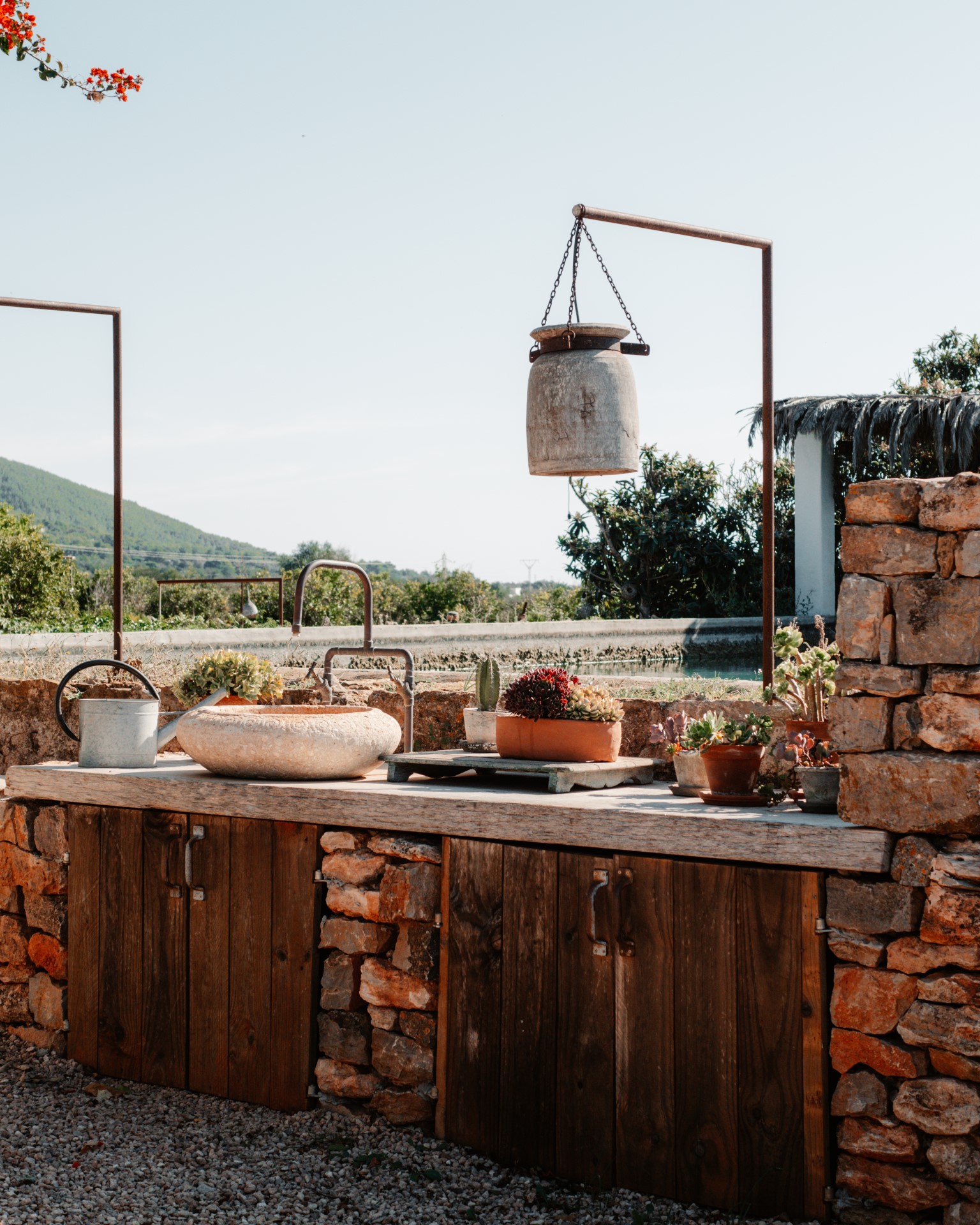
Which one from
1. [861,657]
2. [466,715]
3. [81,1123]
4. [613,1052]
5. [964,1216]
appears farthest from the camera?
[466,715]

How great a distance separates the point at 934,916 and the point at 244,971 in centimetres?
202

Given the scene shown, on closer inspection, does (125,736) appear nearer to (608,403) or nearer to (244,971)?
(244,971)

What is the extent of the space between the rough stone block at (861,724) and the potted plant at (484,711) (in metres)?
1.26

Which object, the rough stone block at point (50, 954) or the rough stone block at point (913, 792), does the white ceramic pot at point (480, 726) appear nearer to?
the rough stone block at point (913, 792)

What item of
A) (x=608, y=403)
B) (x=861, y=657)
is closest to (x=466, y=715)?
(x=608, y=403)

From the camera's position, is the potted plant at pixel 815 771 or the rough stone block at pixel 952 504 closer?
the rough stone block at pixel 952 504

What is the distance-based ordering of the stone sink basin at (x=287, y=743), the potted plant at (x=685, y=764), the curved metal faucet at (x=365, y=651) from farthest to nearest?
the curved metal faucet at (x=365, y=651), the stone sink basin at (x=287, y=743), the potted plant at (x=685, y=764)

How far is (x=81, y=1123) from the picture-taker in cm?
368

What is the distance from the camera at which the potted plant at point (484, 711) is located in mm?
3951

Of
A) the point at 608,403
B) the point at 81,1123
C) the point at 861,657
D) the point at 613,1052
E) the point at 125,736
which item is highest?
the point at 608,403

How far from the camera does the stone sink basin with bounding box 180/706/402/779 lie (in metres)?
3.72

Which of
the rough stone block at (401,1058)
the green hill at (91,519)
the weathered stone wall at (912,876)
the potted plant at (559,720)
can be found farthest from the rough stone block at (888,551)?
the green hill at (91,519)

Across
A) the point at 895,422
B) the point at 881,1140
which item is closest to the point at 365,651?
the point at 881,1140

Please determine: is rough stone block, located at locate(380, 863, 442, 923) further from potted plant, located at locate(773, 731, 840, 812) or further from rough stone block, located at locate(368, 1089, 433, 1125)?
potted plant, located at locate(773, 731, 840, 812)
